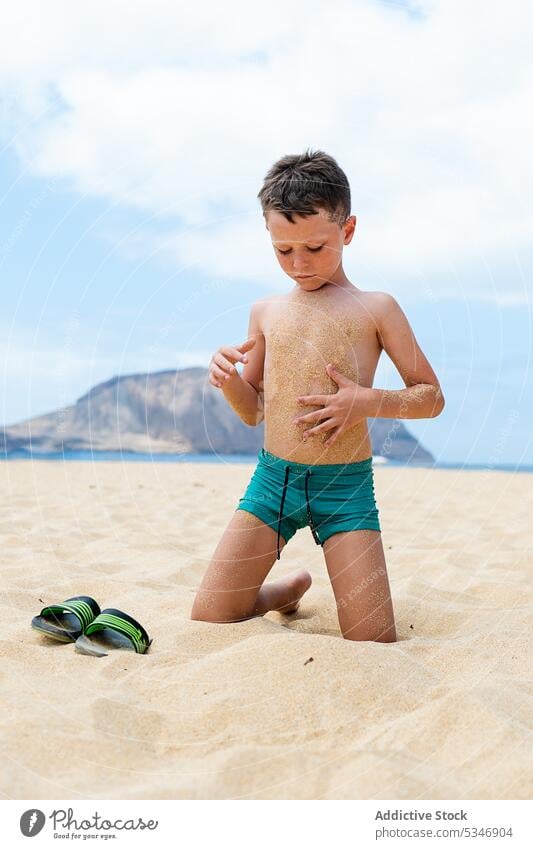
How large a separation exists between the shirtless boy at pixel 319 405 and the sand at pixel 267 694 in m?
0.28

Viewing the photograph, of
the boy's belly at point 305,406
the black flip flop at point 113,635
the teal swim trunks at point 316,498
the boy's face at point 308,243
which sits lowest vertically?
the black flip flop at point 113,635

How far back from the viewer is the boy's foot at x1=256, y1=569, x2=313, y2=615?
12.3 feet

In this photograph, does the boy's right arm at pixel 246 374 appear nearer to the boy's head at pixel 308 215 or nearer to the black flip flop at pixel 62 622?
the boy's head at pixel 308 215

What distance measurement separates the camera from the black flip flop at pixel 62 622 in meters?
3.21

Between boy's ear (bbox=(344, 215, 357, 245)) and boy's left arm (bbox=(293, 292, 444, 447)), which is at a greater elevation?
boy's ear (bbox=(344, 215, 357, 245))

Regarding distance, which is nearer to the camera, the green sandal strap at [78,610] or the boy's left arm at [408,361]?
the green sandal strap at [78,610]

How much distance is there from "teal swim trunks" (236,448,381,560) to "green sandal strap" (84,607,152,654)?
831 mm
